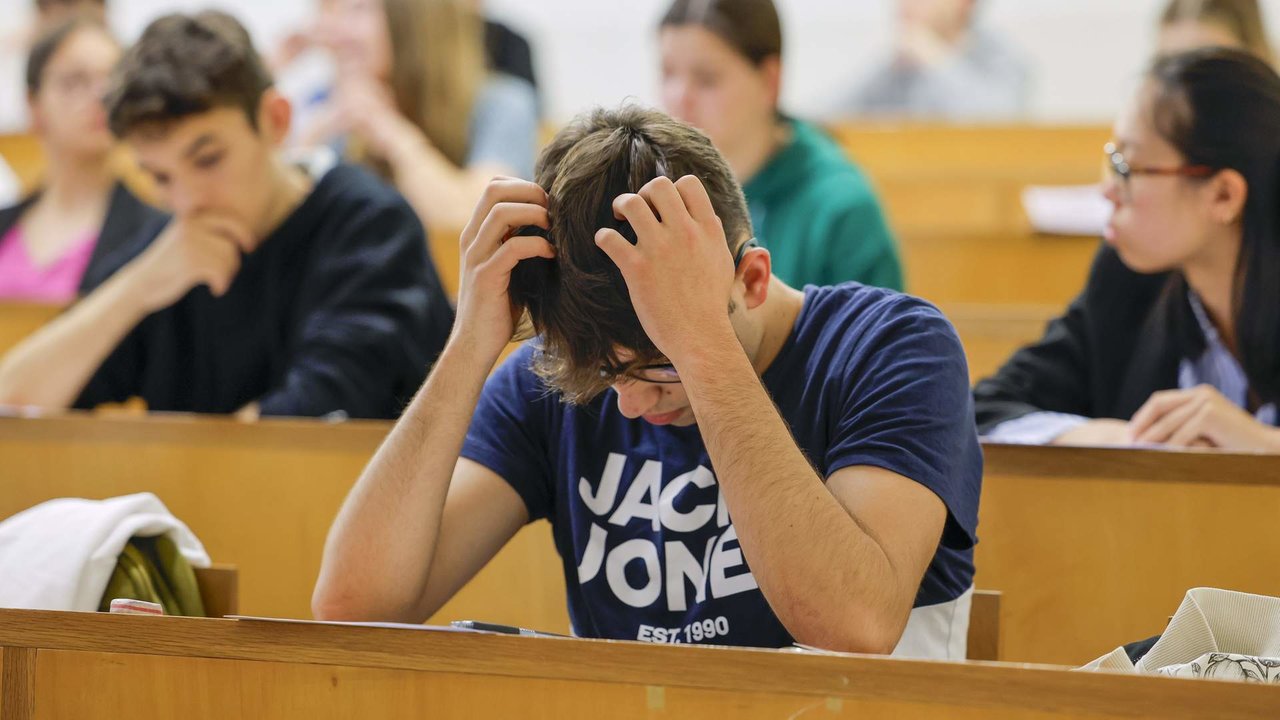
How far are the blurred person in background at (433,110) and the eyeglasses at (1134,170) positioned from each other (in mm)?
1675

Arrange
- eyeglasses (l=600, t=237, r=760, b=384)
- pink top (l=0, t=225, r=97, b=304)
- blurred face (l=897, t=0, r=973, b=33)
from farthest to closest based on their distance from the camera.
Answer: blurred face (l=897, t=0, r=973, b=33) < pink top (l=0, t=225, r=97, b=304) < eyeglasses (l=600, t=237, r=760, b=384)

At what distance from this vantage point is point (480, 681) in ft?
3.42

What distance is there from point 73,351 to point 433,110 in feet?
4.61

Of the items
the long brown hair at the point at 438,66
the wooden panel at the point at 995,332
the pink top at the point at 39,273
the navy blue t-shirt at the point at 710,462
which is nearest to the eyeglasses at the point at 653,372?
the navy blue t-shirt at the point at 710,462

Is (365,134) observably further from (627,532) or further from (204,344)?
(627,532)

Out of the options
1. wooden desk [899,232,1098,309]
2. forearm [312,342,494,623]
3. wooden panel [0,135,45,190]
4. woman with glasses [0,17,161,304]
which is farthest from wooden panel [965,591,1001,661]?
wooden panel [0,135,45,190]

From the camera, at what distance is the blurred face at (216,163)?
2.21 meters

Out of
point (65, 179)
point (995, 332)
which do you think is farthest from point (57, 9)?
point (995, 332)

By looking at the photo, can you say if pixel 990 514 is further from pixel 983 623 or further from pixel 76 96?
pixel 76 96

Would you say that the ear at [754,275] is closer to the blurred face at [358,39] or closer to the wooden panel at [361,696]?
the wooden panel at [361,696]

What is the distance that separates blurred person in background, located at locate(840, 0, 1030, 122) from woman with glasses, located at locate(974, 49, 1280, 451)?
9.80 ft

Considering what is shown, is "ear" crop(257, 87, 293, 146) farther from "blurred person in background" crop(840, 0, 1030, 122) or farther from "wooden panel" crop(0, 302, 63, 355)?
"blurred person in background" crop(840, 0, 1030, 122)

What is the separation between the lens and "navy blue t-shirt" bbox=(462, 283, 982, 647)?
1.27m

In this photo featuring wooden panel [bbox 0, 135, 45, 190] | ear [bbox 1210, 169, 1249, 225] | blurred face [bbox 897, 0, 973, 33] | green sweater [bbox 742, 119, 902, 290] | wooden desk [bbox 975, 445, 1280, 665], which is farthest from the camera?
blurred face [bbox 897, 0, 973, 33]
